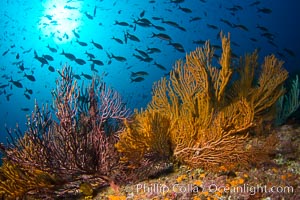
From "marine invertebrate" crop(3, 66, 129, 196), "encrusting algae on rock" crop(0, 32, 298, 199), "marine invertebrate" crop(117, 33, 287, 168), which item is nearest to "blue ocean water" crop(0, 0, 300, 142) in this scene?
"marine invertebrate" crop(117, 33, 287, 168)

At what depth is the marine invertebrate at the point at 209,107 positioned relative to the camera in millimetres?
3863

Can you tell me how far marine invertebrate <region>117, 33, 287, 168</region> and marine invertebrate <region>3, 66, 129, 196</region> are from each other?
0.36 m

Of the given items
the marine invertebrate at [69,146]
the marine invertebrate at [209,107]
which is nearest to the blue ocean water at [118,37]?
the marine invertebrate at [209,107]

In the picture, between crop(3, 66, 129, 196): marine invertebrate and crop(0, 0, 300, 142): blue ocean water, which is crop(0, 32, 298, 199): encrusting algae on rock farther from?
crop(0, 0, 300, 142): blue ocean water

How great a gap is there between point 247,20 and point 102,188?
6575cm

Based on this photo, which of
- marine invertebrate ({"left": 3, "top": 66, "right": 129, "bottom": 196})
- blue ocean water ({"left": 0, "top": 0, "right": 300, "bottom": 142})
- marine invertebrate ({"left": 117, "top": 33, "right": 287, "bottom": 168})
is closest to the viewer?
marine invertebrate ({"left": 3, "top": 66, "right": 129, "bottom": 196})

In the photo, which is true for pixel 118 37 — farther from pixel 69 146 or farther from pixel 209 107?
pixel 69 146

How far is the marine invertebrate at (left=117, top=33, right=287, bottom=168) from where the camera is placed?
386 cm

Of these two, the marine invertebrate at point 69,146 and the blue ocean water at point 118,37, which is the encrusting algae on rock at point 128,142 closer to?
the marine invertebrate at point 69,146

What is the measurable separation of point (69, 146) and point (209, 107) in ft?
7.93

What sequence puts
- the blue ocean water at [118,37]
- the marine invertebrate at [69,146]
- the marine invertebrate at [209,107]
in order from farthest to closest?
1. the blue ocean water at [118,37]
2. the marine invertebrate at [209,107]
3. the marine invertebrate at [69,146]

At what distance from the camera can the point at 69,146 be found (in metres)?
3.51

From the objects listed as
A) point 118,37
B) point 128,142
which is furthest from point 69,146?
point 118,37

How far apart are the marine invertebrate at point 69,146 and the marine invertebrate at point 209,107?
36cm
